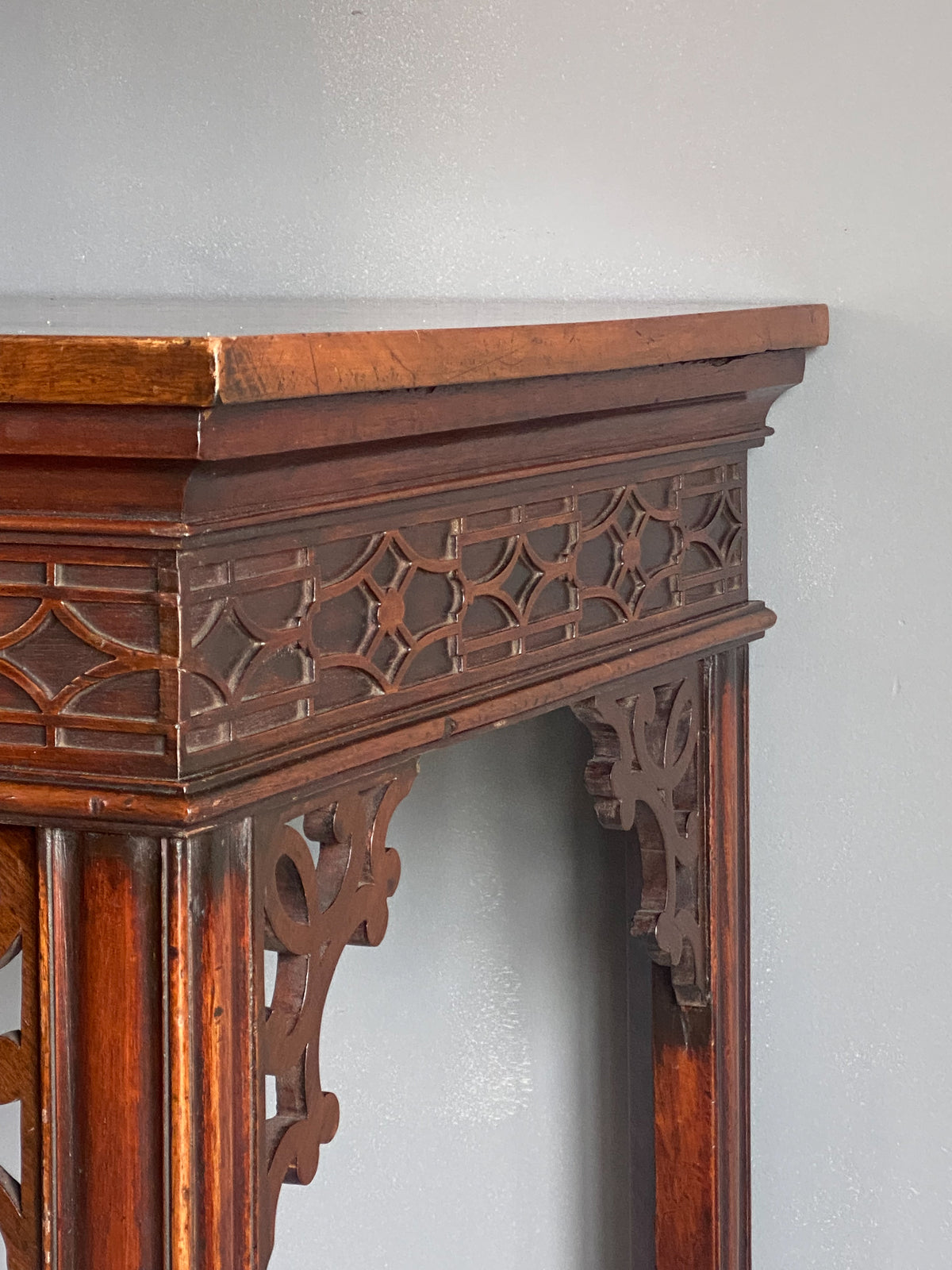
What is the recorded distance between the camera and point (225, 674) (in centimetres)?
96

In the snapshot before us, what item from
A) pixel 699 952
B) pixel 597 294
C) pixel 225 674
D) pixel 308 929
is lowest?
pixel 699 952

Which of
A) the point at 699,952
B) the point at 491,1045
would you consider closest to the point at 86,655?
the point at 699,952

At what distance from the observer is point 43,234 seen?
7.06ft

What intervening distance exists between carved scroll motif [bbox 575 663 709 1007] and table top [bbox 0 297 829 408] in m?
0.32

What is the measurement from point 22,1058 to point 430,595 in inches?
15.7

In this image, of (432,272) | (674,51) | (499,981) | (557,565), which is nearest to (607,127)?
(674,51)

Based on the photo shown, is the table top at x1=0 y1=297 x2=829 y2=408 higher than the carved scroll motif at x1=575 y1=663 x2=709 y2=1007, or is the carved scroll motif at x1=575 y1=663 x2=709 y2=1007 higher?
the table top at x1=0 y1=297 x2=829 y2=408

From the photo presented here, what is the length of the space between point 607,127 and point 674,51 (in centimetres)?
10

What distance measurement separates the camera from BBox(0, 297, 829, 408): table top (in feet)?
2.77

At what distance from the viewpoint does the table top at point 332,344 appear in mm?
843

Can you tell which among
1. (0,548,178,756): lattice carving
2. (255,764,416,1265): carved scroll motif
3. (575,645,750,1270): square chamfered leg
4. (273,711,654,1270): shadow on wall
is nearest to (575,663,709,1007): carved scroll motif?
(575,645,750,1270): square chamfered leg

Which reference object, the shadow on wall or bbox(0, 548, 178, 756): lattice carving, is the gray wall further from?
bbox(0, 548, 178, 756): lattice carving

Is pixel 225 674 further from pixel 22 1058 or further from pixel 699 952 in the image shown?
pixel 699 952

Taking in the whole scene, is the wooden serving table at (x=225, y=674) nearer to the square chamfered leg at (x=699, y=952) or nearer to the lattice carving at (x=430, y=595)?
the lattice carving at (x=430, y=595)
